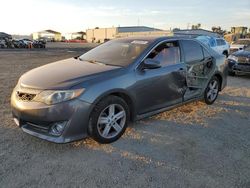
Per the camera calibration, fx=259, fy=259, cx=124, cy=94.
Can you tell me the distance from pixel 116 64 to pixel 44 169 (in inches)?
76.2

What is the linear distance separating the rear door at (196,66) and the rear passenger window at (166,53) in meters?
0.23

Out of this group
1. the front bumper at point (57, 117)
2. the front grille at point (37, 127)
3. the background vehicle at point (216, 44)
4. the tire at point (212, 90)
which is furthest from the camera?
the background vehicle at point (216, 44)

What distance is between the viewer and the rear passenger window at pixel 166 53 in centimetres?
449

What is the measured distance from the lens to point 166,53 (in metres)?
4.69

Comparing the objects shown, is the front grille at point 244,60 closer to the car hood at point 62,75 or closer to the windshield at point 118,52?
the windshield at point 118,52

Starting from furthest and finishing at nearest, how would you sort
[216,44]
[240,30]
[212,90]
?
[240,30] → [216,44] → [212,90]

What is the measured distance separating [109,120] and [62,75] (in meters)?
0.95

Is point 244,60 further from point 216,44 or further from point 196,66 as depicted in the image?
point 216,44

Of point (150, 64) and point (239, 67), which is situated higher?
point (150, 64)

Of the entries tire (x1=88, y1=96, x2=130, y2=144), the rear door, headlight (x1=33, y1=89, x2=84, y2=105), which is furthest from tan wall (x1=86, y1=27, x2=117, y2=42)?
headlight (x1=33, y1=89, x2=84, y2=105)

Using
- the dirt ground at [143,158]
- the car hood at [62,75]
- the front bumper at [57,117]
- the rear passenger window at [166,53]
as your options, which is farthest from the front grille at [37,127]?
the rear passenger window at [166,53]

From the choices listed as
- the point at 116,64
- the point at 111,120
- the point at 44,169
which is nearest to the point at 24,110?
the point at 44,169

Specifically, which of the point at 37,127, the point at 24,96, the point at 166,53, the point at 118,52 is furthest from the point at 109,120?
the point at 166,53

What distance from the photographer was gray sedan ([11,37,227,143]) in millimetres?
3365
